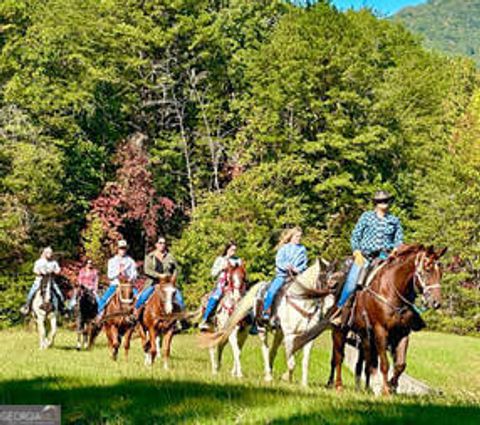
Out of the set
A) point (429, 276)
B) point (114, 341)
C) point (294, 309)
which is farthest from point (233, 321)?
point (429, 276)

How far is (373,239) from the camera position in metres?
14.4

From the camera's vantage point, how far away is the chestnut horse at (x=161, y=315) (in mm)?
19266

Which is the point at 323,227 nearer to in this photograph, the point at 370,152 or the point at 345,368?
the point at 370,152

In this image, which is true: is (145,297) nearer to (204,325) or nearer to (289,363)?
(204,325)

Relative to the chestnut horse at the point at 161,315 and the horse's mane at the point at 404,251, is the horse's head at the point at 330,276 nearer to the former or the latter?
the horse's mane at the point at 404,251

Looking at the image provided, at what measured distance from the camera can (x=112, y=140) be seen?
5059 cm

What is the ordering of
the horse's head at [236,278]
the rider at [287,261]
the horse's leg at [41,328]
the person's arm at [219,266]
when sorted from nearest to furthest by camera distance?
the rider at [287,261], the horse's head at [236,278], the person's arm at [219,266], the horse's leg at [41,328]

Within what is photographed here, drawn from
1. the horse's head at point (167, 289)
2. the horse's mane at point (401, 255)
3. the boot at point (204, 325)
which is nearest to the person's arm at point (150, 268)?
the horse's head at point (167, 289)

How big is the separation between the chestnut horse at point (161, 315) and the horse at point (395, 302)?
20.2 feet

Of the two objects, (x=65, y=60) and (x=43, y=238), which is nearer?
(x=43, y=238)

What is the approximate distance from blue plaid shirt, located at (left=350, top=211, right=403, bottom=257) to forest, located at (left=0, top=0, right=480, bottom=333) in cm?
3023

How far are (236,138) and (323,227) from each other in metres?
7.45

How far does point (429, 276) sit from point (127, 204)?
120ft

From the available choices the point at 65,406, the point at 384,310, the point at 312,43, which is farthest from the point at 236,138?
the point at 65,406
